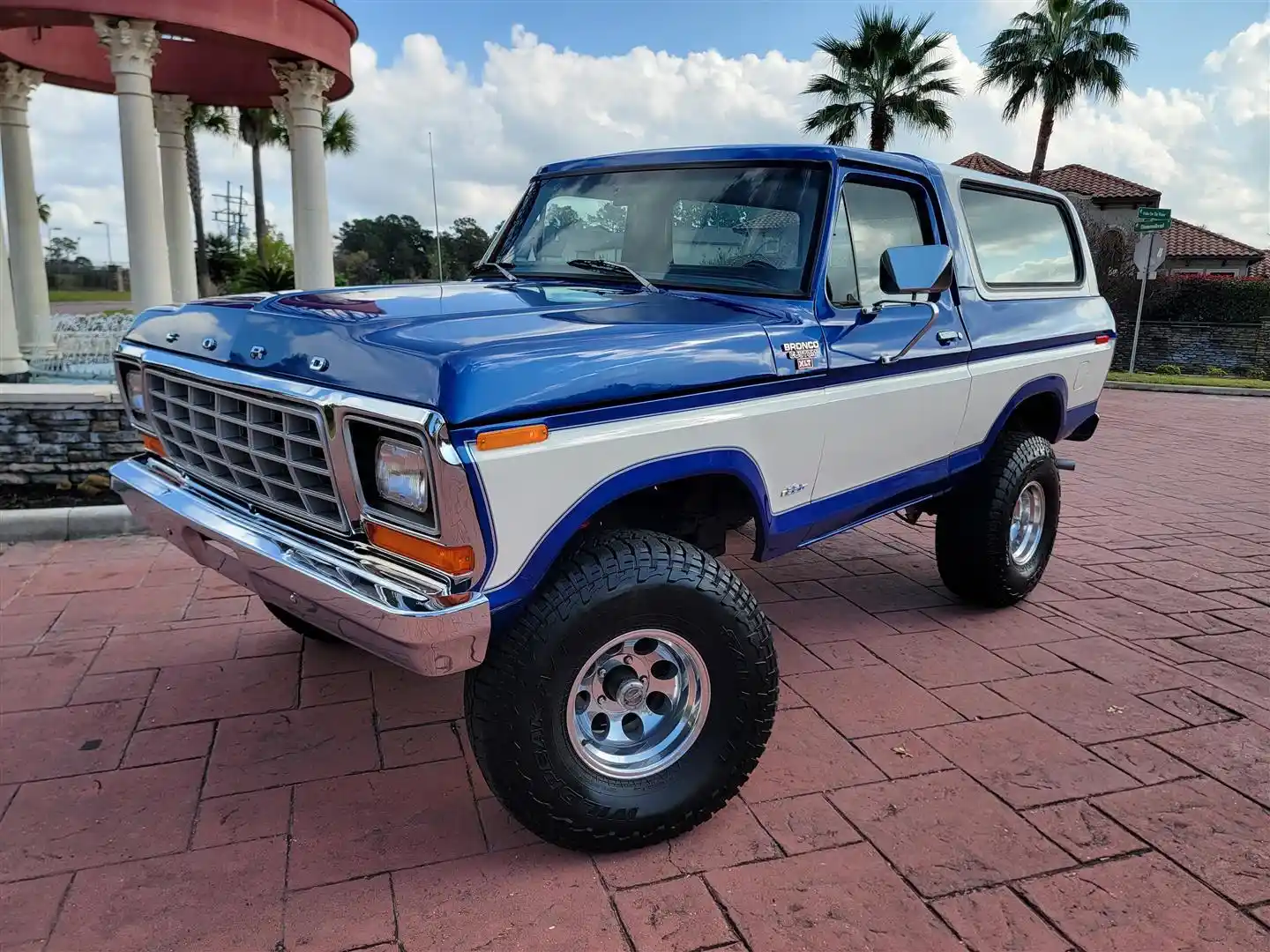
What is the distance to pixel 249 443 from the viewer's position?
101 inches

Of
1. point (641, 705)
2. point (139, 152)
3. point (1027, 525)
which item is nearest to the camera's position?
point (641, 705)

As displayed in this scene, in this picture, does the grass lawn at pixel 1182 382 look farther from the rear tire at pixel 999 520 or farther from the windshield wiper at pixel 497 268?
the windshield wiper at pixel 497 268

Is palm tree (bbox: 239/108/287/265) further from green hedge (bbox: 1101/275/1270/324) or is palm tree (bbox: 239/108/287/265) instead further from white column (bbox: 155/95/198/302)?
green hedge (bbox: 1101/275/1270/324)

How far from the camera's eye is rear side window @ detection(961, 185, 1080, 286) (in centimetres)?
414

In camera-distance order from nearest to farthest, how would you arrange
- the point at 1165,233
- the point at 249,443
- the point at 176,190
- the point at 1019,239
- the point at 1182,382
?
A: the point at 249,443 → the point at 1019,239 → the point at 176,190 → the point at 1182,382 → the point at 1165,233

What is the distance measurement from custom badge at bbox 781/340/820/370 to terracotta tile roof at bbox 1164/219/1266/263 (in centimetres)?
4262

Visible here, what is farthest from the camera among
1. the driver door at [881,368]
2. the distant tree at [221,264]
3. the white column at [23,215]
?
the distant tree at [221,264]

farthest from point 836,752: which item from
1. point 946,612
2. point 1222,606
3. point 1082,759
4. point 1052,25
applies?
point 1052,25

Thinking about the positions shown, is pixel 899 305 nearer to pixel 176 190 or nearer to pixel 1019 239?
pixel 1019 239

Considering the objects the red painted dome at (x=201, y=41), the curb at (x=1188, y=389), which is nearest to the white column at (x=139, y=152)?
the red painted dome at (x=201, y=41)

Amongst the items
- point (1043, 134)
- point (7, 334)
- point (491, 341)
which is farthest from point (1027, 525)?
point (1043, 134)

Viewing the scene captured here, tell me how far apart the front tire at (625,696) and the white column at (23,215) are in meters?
10.6

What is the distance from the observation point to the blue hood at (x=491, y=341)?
2.12 metres

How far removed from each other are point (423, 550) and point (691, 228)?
5.90 ft
